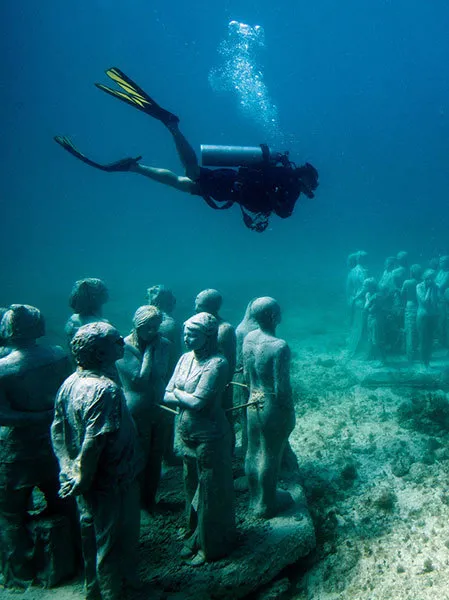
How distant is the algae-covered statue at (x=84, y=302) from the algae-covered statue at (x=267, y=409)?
284 cm

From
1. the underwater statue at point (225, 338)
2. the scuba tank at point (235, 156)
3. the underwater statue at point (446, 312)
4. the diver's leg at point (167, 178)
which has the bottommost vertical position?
the underwater statue at point (225, 338)

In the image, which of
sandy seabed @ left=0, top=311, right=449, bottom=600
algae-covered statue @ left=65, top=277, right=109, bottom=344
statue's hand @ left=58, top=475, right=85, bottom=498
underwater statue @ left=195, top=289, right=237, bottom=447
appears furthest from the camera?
algae-covered statue @ left=65, top=277, right=109, bottom=344

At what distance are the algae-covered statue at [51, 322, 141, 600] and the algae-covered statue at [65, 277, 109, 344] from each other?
2.87 m

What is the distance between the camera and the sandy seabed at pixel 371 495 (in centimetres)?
418

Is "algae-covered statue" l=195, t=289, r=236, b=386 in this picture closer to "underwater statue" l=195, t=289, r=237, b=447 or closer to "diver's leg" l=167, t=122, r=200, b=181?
"underwater statue" l=195, t=289, r=237, b=447

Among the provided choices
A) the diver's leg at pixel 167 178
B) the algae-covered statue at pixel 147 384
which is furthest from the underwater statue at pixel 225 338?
the diver's leg at pixel 167 178

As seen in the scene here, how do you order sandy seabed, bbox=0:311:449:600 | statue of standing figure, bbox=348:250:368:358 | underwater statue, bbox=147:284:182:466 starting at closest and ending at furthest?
sandy seabed, bbox=0:311:449:600 → underwater statue, bbox=147:284:182:466 → statue of standing figure, bbox=348:250:368:358

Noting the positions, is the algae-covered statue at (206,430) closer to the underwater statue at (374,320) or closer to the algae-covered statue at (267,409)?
the algae-covered statue at (267,409)

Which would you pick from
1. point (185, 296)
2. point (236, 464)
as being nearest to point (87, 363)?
point (236, 464)

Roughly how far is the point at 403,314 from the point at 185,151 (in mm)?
11520

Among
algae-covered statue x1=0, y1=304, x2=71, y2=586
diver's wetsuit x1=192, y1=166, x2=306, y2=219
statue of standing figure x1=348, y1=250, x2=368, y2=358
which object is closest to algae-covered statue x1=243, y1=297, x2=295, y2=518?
diver's wetsuit x1=192, y1=166, x2=306, y2=219

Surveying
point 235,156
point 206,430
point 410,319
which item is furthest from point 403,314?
point 206,430

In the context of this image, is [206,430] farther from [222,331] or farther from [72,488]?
Result: [222,331]

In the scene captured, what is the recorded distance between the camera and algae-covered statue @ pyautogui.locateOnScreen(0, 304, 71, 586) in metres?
3.92
